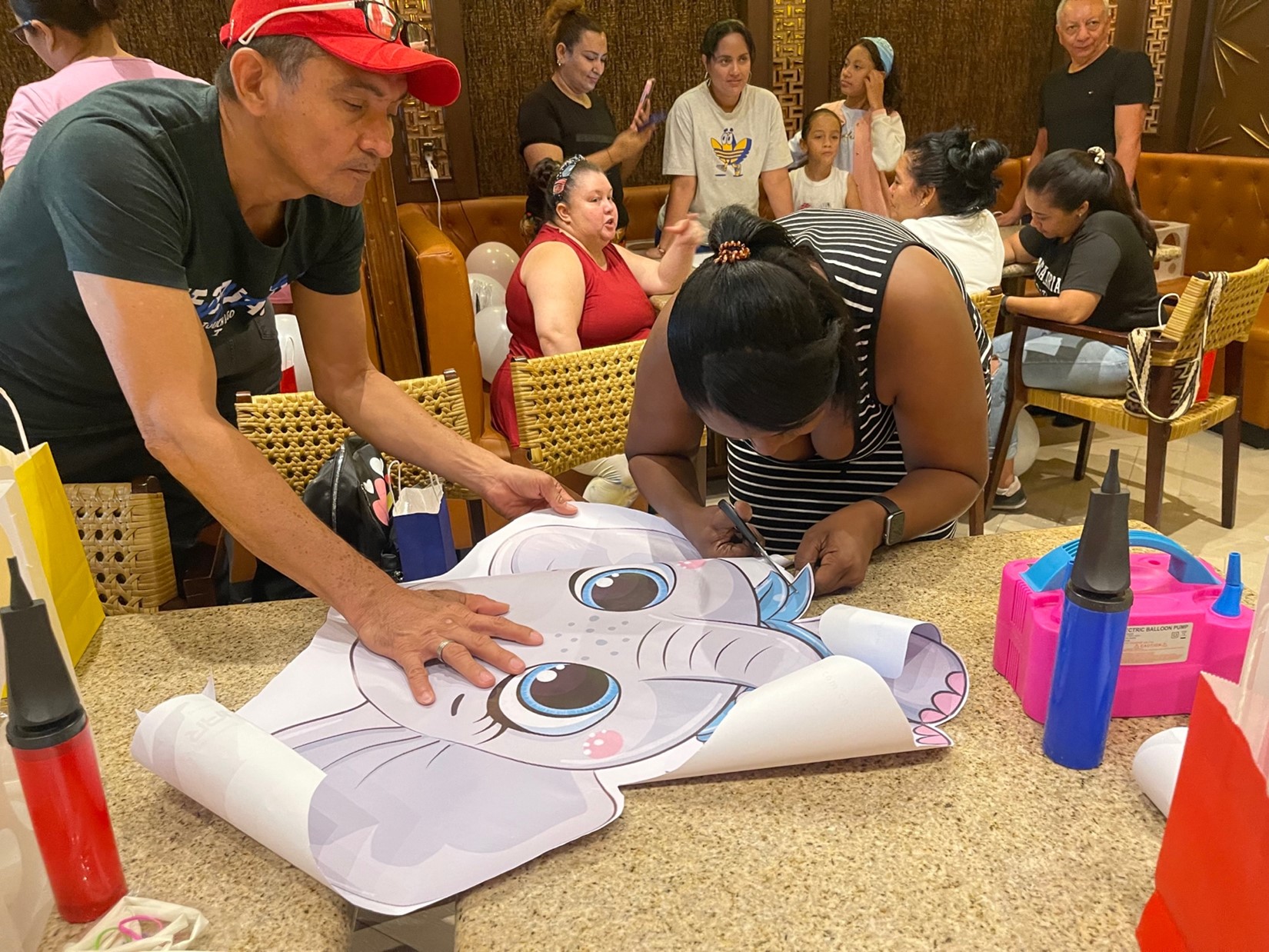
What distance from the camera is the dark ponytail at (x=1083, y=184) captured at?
3.05 m

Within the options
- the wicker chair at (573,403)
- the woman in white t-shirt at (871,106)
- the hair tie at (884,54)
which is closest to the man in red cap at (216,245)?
the wicker chair at (573,403)

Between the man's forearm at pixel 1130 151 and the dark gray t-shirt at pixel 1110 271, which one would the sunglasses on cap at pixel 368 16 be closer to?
the dark gray t-shirt at pixel 1110 271

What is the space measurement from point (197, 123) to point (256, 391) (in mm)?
708

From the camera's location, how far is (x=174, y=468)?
106cm

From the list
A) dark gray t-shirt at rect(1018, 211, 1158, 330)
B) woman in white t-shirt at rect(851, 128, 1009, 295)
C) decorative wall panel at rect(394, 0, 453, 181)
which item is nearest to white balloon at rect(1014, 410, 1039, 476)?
dark gray t-shirt at rect(1018, 211, 1158, 330)

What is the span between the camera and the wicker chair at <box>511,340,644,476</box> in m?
2.05

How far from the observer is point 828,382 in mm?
1126

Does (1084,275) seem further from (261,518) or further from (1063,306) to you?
(261,518)

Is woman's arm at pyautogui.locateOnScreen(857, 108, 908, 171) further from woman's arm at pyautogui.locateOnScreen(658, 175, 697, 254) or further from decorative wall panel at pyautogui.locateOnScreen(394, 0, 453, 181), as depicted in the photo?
decorative wall panel at pyautogui.locateOnScreen(394, 0, 453, 181)

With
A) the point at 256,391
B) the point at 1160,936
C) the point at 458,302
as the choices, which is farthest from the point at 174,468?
the point at 458,302

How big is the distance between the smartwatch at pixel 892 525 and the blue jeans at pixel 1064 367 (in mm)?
2010

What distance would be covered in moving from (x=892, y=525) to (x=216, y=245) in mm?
930

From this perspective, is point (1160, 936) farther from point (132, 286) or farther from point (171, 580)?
point (171, 580)

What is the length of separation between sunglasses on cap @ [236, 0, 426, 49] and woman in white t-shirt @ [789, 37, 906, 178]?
348 centimetres
